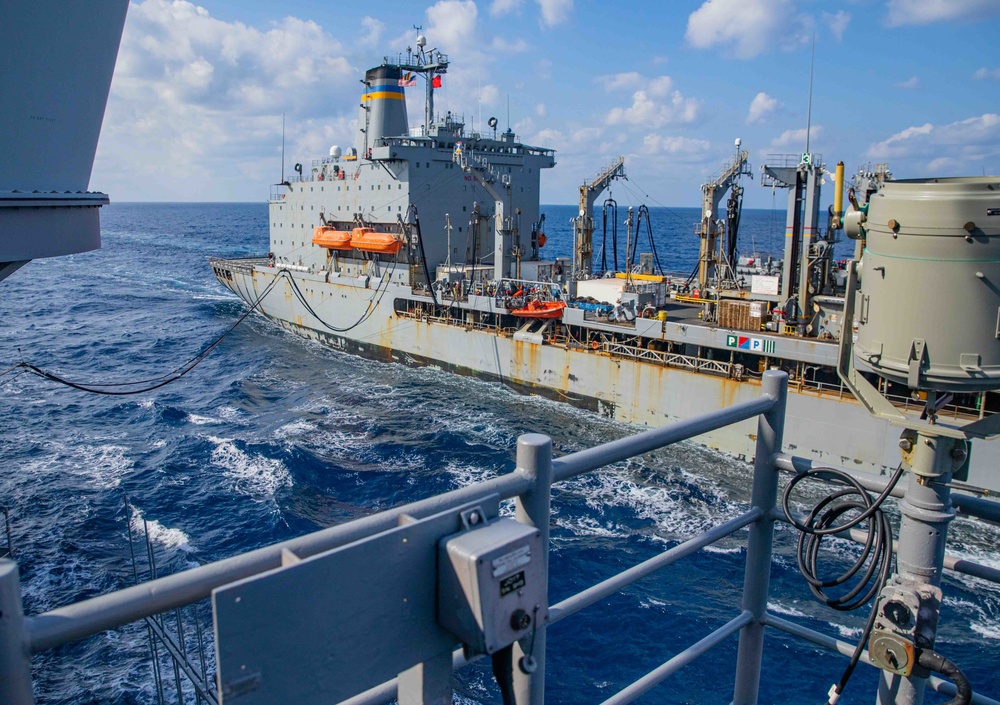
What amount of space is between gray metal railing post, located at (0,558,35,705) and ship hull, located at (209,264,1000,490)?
17.8m

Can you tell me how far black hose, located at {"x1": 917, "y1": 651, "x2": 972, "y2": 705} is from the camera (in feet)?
8.09

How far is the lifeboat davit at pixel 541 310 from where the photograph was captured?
2384 centimetres

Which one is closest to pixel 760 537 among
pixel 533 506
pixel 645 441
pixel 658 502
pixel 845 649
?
pixel 845 649

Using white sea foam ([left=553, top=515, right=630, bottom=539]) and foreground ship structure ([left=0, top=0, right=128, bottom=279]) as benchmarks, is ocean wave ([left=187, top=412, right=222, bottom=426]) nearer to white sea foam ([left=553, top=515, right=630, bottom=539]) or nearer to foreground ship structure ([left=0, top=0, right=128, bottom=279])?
white sea foam ([left=553, top=515, right=630, bottom=539])

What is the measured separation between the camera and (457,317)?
28109 mm

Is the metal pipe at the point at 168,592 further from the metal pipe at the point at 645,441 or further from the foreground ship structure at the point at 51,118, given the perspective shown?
the foreground ship structure at the point at 51,118

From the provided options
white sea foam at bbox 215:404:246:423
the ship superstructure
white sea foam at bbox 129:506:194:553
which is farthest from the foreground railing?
the ship superstructure

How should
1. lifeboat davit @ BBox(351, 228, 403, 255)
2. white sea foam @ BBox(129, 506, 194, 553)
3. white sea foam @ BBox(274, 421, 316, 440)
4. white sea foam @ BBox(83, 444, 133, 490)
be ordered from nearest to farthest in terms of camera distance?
white sea foam @ BBox(129, 506, 194, 553) → white sea foam @ BBox(83, 444, 133, 490) → white sea foam @ BBox(274, 421, 316, 440) → lifeboat davit @ BBox(351, 228, 403, 255)

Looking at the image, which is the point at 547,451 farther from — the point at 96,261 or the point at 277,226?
the point at 96,261

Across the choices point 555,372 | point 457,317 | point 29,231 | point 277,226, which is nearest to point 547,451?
point 29,231

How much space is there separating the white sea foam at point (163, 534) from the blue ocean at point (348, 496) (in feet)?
0.15

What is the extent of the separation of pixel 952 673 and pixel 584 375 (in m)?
20.3

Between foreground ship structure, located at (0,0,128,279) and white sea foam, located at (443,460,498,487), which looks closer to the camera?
foreground ship structure, located at (0,0,128,279)

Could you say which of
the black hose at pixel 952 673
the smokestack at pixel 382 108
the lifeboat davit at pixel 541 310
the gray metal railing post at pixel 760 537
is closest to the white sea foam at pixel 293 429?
the lifeboat davit at pixel 541 310
